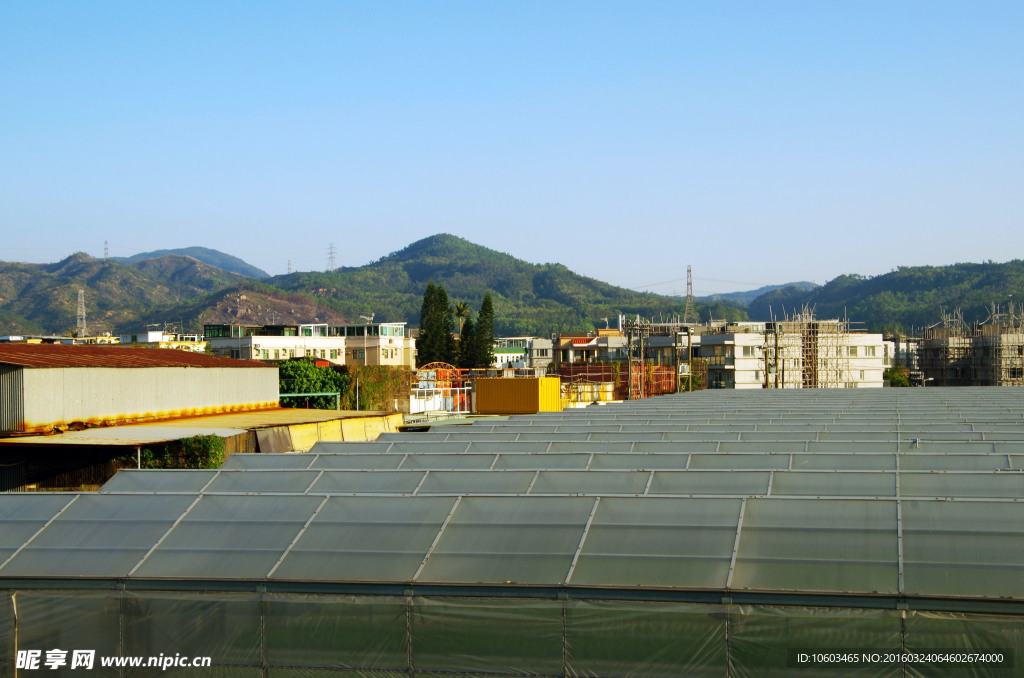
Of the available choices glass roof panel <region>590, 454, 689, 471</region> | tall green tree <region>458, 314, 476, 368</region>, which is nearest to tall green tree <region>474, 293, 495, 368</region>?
tall green tree <region>458, 314, 476, 368</region>

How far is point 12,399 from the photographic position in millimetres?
22906

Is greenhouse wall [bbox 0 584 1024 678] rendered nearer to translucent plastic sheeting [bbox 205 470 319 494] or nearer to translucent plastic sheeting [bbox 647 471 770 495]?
translucent plastic sheeting [bbox 205 470 319 494]

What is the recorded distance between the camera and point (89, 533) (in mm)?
11508

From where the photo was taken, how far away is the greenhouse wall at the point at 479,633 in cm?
833

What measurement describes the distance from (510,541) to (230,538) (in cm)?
354

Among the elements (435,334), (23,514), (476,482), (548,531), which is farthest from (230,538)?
(435,334)

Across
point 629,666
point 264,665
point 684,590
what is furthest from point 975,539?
Answer: point 264,665

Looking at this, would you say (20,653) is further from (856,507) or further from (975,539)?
(975,539)

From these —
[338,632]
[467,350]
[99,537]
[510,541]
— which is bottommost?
[338,632]

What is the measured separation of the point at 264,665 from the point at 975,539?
7.58m

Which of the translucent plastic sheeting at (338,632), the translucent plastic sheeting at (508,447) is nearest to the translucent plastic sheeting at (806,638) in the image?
the translucent plastic sheeting at (338,632)

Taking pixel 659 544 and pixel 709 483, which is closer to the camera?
pixel 659 544

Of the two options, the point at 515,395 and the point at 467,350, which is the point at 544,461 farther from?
the point at 467,350

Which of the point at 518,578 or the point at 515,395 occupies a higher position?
the point at 518,578
